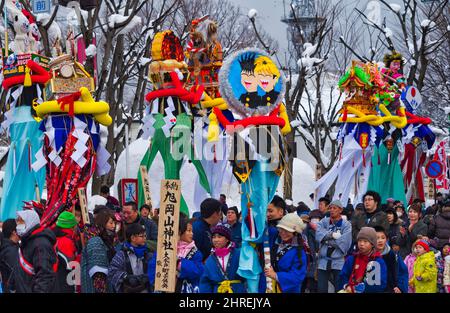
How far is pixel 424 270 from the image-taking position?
11195 mm

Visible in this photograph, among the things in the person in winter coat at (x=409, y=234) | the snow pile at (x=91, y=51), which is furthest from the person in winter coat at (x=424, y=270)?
the snow pile at (x=91, y=51)

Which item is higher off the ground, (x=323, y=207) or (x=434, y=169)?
(x=434, y=169)

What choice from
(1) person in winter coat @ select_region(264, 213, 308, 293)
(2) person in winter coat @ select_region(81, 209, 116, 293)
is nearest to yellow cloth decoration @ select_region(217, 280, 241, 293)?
(1) person in winter coat @ select_region(264, 213, 308, 293)

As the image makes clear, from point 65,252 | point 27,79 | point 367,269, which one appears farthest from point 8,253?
point 27,79

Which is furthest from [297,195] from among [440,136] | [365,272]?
[365,272]

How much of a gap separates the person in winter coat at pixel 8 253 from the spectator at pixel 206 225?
1915 mm

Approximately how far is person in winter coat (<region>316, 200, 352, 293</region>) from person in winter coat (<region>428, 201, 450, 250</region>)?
1.39 m

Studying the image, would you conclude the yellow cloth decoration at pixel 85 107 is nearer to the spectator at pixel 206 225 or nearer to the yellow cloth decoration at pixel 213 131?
the yellow cloth decoration at pixel 213 131

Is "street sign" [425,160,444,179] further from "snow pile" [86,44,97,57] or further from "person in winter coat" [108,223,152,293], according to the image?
"person in winter coat" [108,223,152,293]

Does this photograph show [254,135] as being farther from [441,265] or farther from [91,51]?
[91,51]

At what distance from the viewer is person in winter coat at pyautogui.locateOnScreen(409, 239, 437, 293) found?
440 inches

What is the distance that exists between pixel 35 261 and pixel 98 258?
0.67 meters

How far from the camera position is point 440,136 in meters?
23.0

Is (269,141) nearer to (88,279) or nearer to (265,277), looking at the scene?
(265,277)
